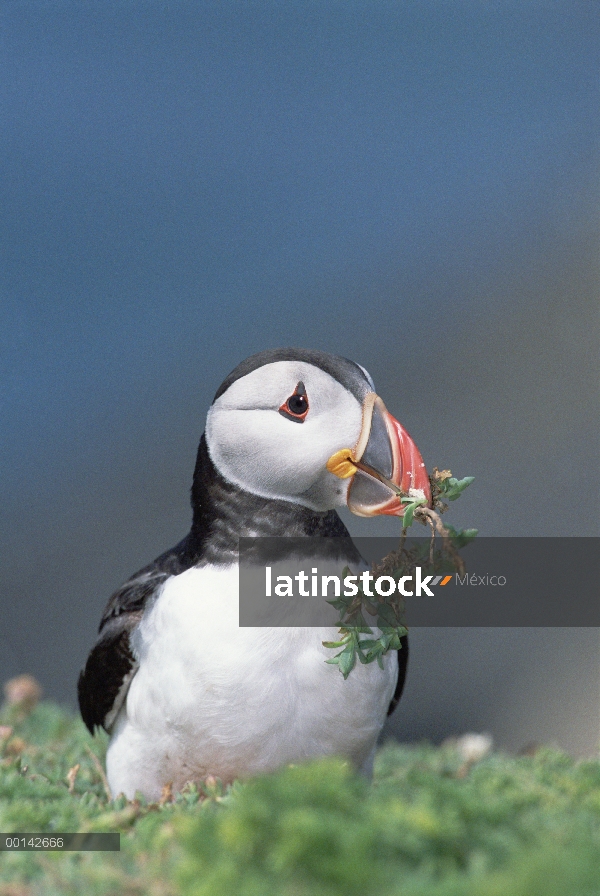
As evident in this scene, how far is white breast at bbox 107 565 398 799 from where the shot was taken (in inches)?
97.0

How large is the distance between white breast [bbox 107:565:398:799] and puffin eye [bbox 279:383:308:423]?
42 cm

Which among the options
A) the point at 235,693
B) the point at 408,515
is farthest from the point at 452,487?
the point at 235,693

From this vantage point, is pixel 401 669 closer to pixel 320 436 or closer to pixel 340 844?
pixel 320 436

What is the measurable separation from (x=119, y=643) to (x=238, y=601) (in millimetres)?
479

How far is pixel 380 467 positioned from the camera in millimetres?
2475

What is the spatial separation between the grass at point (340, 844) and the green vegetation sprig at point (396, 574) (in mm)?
472

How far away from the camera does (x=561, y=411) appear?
5551mm

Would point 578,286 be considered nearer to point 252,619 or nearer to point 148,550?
point 148,550

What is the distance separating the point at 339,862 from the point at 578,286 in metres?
5.17

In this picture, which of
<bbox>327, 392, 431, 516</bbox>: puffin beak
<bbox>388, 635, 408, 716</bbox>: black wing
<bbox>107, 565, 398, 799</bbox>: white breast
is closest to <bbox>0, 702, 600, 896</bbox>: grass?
<bbox>107, 565, 398, 799</bbox>: white breast

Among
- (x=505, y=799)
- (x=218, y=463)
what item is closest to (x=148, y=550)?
(x=218, y=463)

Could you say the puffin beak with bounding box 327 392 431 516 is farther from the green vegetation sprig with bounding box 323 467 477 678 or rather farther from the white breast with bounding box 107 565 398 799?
the white breast with bounding box 107 565 398 799

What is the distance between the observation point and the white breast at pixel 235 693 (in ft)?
8.08

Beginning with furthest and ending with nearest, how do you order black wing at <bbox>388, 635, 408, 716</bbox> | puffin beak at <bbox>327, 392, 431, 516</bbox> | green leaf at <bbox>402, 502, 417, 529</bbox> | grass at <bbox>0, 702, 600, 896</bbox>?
black wing at <bbox>388, 635, 408, 716</bbox>
puffin beak at <bbox>327, 392, 431, 516</bbox>
green leaf at <bbox>402, 502, 417, 529</bbox>
grass at <bbox>0, 702, 600, 896</bbox>
